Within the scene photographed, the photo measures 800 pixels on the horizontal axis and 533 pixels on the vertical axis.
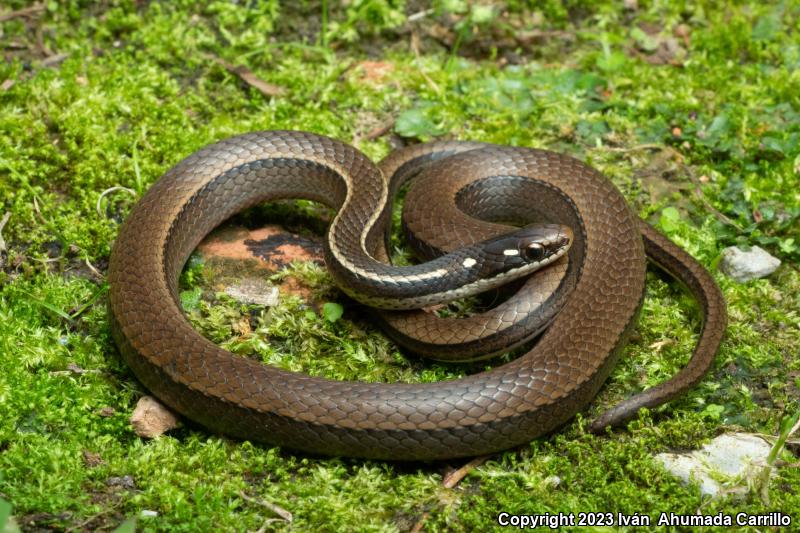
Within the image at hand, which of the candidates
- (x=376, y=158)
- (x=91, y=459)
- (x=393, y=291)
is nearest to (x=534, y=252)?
(x=393, y=291)

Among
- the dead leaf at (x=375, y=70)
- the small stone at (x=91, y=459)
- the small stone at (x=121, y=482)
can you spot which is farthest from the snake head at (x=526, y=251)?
the dead leaf at (x=375, y=70)

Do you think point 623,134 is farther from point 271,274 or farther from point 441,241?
point 271,274

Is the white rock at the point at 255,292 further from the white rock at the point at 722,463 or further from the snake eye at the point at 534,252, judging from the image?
the white rock at the point at 722,463

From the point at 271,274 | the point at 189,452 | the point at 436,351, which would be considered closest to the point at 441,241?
the point at 436,351

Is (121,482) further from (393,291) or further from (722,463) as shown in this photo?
(722,463)

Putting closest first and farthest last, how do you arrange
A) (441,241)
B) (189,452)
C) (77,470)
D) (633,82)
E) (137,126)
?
(77,470) < (189,452) < (441,241) < (137,126) < (633,82)

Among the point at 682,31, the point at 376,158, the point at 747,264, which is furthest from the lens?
the point at 682,31

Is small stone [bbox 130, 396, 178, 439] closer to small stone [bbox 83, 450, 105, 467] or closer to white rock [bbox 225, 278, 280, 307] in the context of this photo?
small stone [bbox 83, 450, 105, 467]
